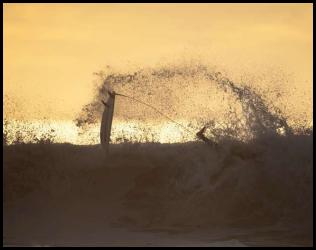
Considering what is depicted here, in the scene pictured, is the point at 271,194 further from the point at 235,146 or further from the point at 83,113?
the point at 83,113

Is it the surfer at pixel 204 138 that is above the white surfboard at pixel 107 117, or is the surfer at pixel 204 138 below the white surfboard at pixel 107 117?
→ below

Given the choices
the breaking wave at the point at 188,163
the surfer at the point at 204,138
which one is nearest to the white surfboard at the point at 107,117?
the breaking wave at the point at 188,163

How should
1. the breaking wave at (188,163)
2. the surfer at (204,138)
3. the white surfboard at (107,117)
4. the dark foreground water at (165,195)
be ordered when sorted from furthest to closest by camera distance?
the white surfboard at (107,117) → the surfer at (204,138) → the breaking wave at (188,163) → the dark foreground water at (165,195)

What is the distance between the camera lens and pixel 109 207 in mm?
19453

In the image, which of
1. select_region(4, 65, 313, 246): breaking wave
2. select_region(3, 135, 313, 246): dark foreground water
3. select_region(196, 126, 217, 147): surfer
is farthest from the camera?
select_region(196, 126, 217, 147): surfer

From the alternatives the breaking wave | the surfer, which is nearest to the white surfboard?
the breaking wave

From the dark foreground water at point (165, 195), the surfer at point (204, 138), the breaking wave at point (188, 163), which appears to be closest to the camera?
the dark foreground water at point (165, 195)

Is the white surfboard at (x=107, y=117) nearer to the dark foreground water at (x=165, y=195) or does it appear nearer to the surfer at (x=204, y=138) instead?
the dark foreground water at (x=165, y=195)

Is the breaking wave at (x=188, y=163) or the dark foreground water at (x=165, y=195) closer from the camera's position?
the dark foreground water at (x=165, y=195)

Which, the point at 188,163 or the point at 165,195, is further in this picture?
the point at 188,163

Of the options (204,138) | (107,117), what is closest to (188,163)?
(204,138)

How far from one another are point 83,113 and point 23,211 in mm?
5630

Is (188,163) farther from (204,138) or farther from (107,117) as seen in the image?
(107,117)

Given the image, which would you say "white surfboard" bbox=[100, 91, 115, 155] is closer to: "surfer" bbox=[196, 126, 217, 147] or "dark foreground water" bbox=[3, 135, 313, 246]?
"dark foreground water" bbox=[3, 135, 313, 246]
